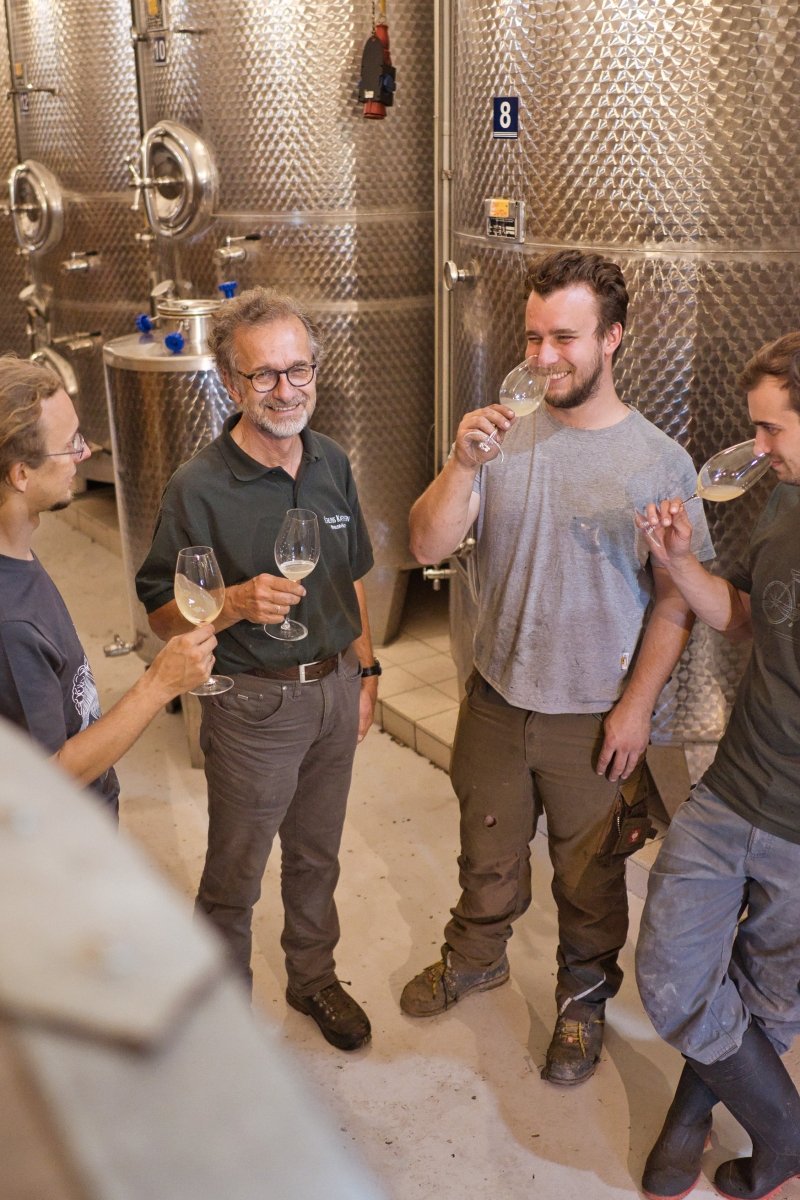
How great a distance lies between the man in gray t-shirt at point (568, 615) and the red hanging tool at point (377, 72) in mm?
2000

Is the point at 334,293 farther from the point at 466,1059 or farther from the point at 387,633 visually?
the point at 466,1059

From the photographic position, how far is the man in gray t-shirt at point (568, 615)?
2.25 m

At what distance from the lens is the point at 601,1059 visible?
2641 mm

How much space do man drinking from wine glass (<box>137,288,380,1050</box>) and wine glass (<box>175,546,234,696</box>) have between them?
9 centimetres

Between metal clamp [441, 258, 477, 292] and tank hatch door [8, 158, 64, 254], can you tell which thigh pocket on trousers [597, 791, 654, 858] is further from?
tank hatch door [8, 158, 64, 254]

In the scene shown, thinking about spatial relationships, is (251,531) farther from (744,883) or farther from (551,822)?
(744,883)

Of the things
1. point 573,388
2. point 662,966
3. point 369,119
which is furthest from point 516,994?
point 369,119

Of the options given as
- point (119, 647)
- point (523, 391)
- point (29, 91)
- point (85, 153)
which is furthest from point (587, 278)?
point (29, 91)

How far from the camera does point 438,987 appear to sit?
9.11 feet

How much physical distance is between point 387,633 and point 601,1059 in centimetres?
236

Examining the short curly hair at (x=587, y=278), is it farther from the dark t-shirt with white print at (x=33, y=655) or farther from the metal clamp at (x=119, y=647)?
the metal clamp at (x=119, y=647)

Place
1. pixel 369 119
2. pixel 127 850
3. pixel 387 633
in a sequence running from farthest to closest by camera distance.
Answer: pixel 387 633
pixel 369 119
pixel 127 850

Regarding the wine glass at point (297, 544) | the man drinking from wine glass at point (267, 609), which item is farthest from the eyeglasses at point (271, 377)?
the wine glass at point (297, 544)

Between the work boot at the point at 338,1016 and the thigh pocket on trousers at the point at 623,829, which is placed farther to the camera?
the work boot at the point at 338,1016
